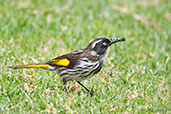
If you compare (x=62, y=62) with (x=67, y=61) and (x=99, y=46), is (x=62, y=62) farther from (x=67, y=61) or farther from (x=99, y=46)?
(x=99, y=46)

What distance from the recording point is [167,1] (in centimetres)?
1570

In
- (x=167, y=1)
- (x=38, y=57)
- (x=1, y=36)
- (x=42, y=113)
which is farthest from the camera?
(x=167, y=1)

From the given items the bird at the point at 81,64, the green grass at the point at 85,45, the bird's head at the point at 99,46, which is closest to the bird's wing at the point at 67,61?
the bird at the point at 81,64

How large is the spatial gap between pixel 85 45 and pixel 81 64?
128 inches

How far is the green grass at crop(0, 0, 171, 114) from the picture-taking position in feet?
22.2

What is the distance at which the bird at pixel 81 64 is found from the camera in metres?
7.18

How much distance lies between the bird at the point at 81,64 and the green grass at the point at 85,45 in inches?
15.3

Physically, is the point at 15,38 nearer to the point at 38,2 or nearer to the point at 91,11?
the point at 38,2

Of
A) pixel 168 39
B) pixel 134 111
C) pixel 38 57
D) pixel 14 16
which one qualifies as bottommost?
pixel 168 39

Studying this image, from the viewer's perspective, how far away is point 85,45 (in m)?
10.4

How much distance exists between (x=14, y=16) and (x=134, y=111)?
6.16 metres

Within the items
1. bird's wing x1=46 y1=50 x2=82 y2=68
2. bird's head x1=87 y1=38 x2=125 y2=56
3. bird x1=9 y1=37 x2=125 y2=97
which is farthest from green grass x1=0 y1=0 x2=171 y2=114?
bird's head x1=87 y1=38 x2=125 y2=56

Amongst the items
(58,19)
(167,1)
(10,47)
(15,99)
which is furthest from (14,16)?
(167,1)

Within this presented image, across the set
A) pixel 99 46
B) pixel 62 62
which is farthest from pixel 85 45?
pixel 62 62
